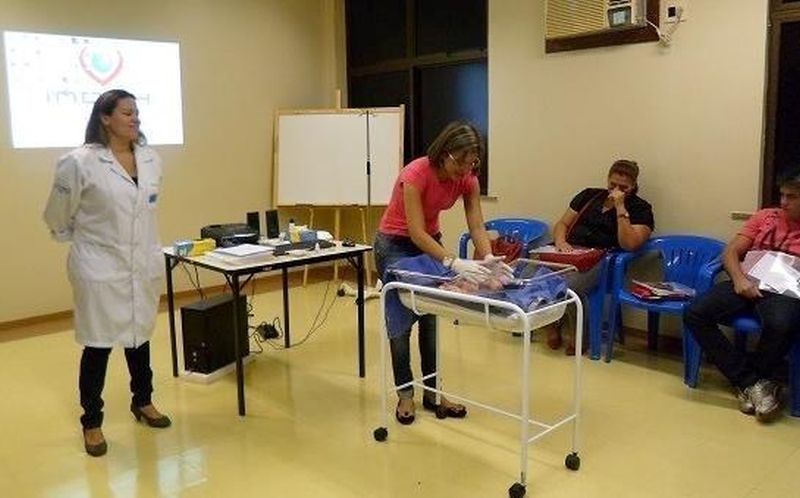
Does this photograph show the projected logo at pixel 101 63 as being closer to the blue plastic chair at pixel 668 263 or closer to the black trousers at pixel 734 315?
the blue plastic chair at pixel 668 263

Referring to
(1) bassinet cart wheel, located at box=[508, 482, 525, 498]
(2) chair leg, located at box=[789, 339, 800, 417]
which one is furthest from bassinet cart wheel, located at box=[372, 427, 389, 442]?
(2) chair leg, located at box=[789, 339, 800, 417]

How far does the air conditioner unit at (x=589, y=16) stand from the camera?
13.6ft

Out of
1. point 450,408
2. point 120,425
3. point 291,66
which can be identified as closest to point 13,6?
point 291,66

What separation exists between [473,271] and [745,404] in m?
1.56

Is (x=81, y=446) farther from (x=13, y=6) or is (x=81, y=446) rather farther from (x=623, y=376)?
(x=13, y=6)

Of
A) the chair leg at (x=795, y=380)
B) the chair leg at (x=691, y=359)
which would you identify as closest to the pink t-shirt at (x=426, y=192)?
the chair leg at (x=691, y=359)

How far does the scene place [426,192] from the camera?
307cm

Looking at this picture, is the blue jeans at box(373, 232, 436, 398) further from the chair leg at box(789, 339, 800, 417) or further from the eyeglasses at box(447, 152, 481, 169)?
the chair leg at box(789, 339, 800, 417)

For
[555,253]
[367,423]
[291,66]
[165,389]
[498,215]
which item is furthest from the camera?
[291,66]

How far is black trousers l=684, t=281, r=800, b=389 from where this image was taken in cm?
325

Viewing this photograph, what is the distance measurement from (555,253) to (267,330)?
1.88m

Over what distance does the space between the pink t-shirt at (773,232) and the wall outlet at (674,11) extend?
1193 millimetres

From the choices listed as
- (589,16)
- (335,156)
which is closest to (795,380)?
(589,16)

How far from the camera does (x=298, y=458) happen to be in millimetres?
2918
